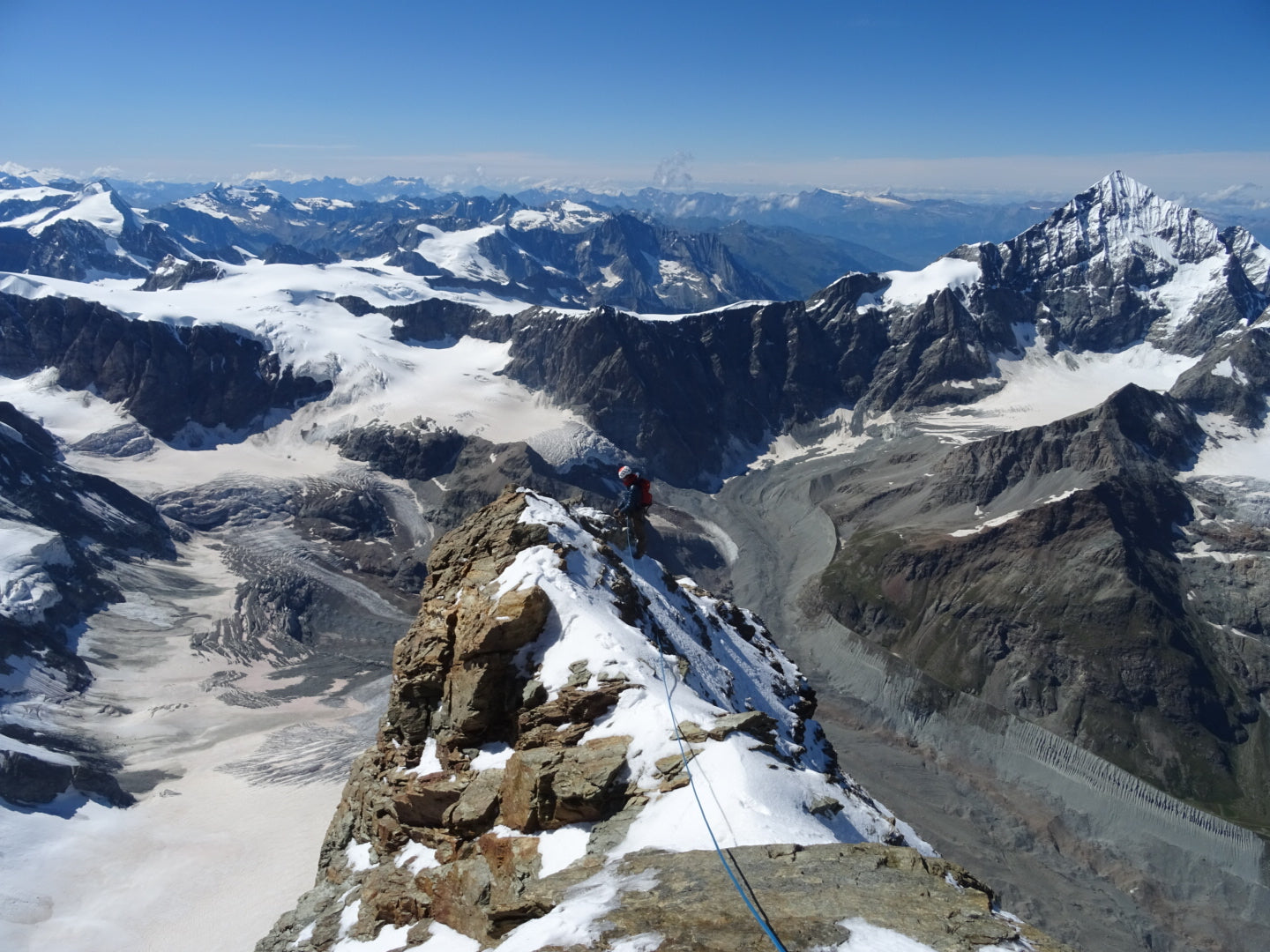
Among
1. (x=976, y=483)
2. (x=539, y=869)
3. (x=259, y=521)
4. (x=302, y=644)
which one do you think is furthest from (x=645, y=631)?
(x=259, y=521)

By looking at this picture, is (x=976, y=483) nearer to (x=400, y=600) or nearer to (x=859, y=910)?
(x=400, y=600)

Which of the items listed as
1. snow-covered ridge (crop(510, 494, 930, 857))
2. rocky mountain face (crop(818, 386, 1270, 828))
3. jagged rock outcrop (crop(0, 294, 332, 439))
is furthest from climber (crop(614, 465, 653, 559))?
jagged rock outcrop (crop(0, 294, 332, 439))

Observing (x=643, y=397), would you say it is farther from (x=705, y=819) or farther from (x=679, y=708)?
(x=705, y=819)

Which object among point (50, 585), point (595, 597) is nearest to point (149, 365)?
point (50, 585)

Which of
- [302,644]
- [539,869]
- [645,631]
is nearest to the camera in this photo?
[539,869]

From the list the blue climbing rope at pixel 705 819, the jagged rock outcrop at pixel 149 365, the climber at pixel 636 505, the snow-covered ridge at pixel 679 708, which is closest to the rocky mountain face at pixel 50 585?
the jagged rock outcrop at pixel 149 365

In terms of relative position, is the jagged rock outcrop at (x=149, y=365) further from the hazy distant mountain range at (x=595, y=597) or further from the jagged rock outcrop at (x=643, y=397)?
the jagged rock outcrop at (x=643, y=397)

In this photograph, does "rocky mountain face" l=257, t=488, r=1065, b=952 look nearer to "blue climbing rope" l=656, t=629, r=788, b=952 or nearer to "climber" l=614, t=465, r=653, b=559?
"blue climbing rope" l=656, t=629, r=788, b=952
